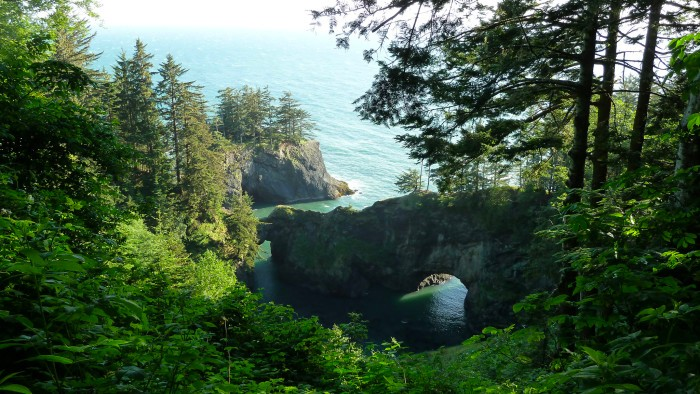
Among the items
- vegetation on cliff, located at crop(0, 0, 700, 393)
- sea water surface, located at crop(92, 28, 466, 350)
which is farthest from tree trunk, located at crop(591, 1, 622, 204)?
→ sea water surface, located at crop(92, 28, 466, 350)

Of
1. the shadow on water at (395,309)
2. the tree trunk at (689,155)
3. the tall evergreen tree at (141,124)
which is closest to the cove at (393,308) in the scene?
the shadow on water at (395,309)

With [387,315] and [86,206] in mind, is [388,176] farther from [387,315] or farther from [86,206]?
[86,206]

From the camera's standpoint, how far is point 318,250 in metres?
48.1

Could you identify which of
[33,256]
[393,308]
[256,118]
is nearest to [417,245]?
[393,308]

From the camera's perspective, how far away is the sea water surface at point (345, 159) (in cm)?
4088

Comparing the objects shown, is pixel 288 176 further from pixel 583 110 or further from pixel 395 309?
pixel 583 110

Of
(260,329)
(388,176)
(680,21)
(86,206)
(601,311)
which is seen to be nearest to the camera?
(601,311)

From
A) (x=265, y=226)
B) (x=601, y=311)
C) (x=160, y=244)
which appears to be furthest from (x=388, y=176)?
(x=601, y=311)

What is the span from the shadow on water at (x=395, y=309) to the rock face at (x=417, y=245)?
4.10 ft

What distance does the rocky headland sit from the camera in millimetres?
66562

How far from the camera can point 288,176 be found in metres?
69.9

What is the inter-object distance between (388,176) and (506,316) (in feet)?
160

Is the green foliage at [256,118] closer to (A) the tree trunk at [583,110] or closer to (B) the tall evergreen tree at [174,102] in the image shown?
(B) the tall evergreen tree at [174,102]

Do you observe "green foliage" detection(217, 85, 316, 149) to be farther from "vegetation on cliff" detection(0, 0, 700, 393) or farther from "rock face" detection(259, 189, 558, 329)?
"vegetation on cliff" detection(0, 0, 700, 393)
